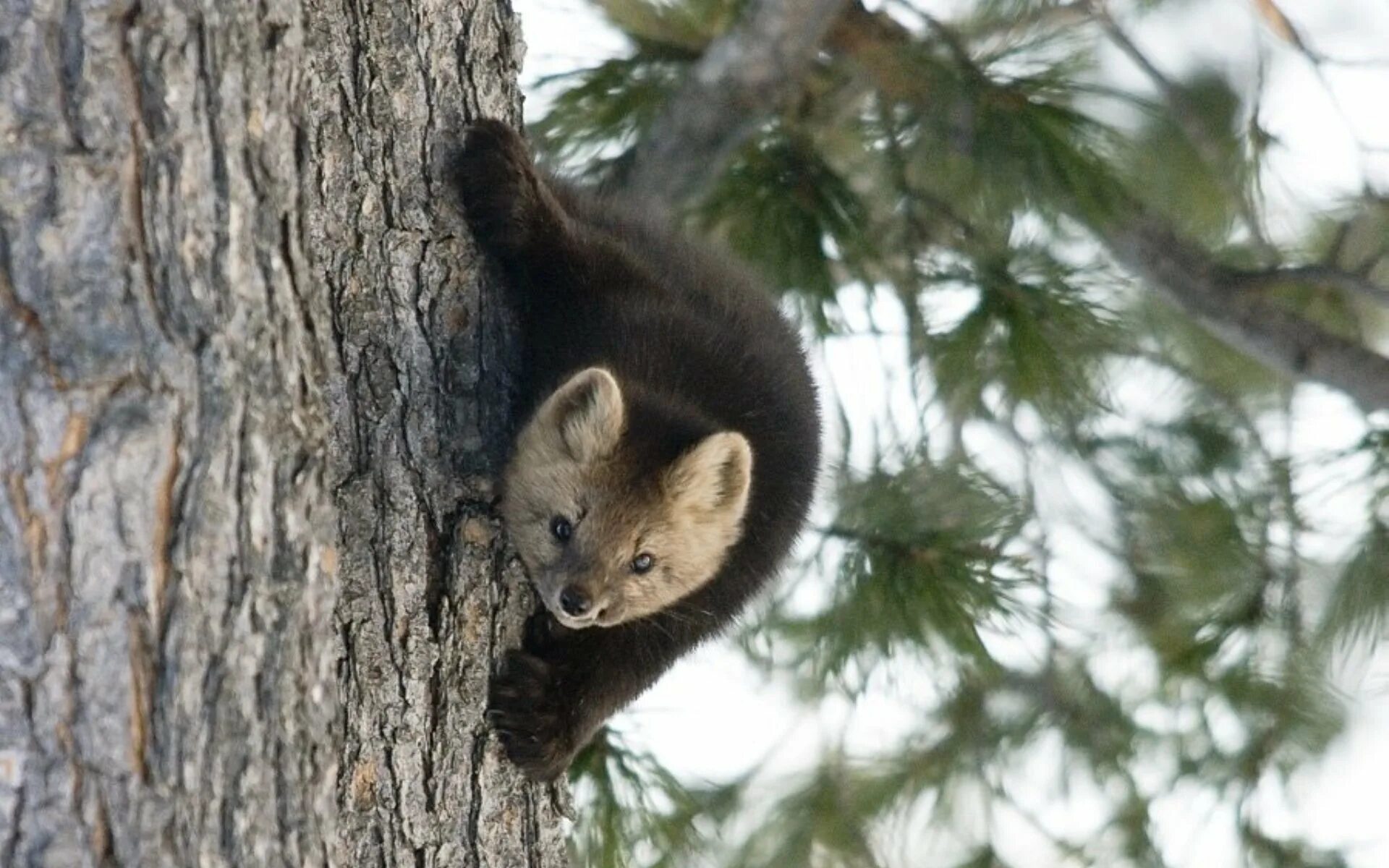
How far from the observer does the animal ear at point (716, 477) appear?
3.43 m

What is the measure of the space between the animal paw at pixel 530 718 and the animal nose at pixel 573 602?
11cm

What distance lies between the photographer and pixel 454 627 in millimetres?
2994

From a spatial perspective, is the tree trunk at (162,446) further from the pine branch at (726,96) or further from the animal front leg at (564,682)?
the pine branch at (726,96)

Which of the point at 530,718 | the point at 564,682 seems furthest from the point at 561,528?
the point at 530,718

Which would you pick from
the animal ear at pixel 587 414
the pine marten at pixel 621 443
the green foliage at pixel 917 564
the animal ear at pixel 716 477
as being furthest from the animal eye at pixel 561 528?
the green foliage at pixel 917 564

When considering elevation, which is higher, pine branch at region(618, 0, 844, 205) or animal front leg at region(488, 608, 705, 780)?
pine branch at region(618, 0, 844, 205)

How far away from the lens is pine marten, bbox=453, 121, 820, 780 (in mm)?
3232

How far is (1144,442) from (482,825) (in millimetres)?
2624

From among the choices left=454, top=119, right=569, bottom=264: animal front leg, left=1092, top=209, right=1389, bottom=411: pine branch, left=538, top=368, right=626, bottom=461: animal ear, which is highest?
left=454, top=119, right=569, bottom=264: animal front leg

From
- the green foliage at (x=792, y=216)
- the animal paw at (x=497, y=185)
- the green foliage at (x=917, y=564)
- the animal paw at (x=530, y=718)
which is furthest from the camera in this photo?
the green foliage at (x=792, y=216)

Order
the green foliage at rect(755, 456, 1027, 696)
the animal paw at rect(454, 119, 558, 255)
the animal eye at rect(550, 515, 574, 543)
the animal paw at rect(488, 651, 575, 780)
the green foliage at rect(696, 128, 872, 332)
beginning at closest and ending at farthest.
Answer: the animal paw at rect(488, 651, 575, 780), the animal paw at rect(454, 119, 558, 255), the animal eye at rect(550, 515, 574, 543), the green foliage at rect(755, 456, 1027, 696), the green foliage at rect(696, 128, 872, 332)

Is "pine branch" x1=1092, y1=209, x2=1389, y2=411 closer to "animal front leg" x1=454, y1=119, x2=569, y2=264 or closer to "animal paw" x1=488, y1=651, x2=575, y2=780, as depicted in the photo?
"animal front leg" x1=454, y1=119, x2=569, y2=264

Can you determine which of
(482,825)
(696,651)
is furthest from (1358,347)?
(482,825)

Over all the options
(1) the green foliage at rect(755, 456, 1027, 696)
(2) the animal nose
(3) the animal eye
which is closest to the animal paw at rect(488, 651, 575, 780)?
(2) the animal nose
